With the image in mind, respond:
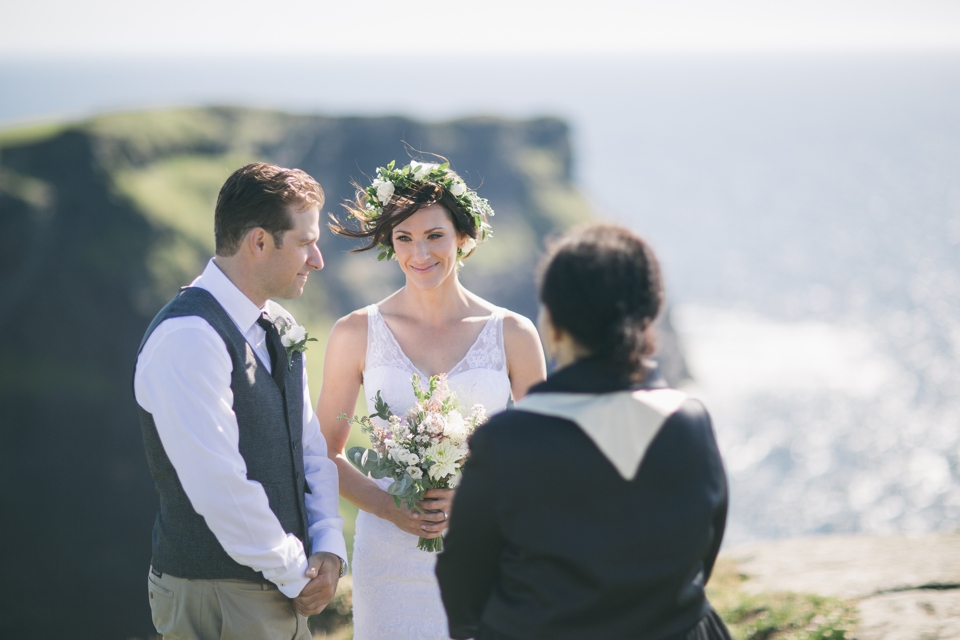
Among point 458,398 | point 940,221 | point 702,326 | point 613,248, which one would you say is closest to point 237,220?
point 458,398

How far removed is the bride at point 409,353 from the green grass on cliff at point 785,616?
2.82 m

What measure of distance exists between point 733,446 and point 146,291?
50001 mm

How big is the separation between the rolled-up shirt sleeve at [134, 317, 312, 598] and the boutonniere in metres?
0.48

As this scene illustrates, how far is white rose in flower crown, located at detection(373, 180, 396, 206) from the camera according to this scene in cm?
499

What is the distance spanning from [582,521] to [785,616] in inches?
178

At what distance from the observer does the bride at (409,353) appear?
487cm

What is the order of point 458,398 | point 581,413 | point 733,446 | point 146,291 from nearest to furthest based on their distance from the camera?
point 581,413, point 458,398, point 146,291, point 733,446

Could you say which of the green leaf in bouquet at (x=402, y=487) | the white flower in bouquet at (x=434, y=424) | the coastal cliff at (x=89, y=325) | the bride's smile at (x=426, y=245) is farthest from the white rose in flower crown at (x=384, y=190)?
the coastal cliff at (x=89, y=325)

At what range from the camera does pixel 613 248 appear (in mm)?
2574

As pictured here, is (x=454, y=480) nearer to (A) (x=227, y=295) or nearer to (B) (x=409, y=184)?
(A) (x=227, y=295)

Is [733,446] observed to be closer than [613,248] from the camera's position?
No

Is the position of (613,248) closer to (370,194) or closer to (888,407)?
(370,194)

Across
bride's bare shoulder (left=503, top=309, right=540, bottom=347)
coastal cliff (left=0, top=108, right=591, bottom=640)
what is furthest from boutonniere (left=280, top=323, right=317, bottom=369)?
coastal cliff (left=0, top=108, right=591, bottom=640)

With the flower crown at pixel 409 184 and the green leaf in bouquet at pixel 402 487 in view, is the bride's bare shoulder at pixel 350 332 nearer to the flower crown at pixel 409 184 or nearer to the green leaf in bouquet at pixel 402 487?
the flower crown at pixel 409 184
